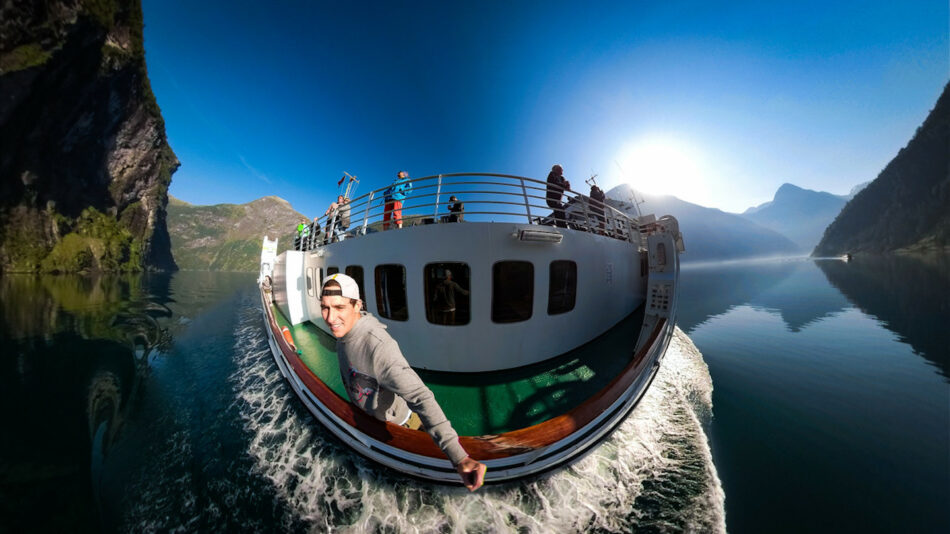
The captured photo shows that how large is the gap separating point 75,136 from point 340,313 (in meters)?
71.0

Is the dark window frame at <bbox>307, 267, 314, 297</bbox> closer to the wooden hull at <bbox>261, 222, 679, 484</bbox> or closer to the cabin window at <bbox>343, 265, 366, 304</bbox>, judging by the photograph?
the cabin window at <bbox>343, 265, 366, 304</bbox>

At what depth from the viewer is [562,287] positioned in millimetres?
5559

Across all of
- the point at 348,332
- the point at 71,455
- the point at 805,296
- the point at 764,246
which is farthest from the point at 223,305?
the point at 764,246

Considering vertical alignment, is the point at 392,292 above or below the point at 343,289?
below

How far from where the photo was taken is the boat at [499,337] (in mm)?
3143

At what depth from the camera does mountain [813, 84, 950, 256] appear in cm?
5497

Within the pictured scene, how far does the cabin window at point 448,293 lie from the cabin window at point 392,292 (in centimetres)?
52

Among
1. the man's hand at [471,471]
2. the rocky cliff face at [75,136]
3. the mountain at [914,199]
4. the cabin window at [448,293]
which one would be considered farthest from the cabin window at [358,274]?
the mountain at [914,199]

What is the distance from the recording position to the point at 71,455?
156 inches

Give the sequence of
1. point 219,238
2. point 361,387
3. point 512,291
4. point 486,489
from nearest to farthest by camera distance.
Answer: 1. point 361,387
2. point 486,489
3. point 512,291
4. point 219,238

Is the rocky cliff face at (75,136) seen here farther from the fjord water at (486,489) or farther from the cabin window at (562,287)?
the cabin window at (562,287)

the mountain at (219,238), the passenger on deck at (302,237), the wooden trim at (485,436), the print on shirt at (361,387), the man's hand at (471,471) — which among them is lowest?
the wooden trim at (485,436)

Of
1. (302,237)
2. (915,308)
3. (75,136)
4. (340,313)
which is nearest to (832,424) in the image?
(340,313)

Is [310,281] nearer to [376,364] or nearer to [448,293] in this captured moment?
[448,293]
